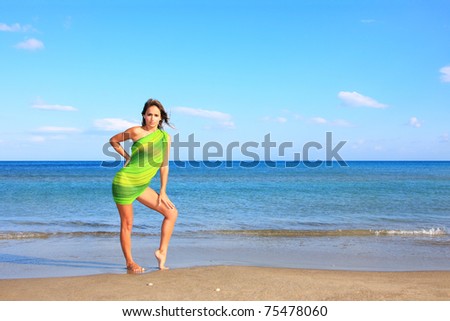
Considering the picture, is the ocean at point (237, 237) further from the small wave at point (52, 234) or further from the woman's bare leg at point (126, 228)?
the woman's bare leg at point (126, 228)

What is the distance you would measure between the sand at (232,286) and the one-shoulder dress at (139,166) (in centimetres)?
106

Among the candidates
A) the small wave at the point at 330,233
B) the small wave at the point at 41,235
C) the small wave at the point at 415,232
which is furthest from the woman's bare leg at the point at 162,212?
the small wave at the point at 415,232

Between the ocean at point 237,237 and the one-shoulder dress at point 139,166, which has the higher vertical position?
the one-shoulder dress at point 139,166

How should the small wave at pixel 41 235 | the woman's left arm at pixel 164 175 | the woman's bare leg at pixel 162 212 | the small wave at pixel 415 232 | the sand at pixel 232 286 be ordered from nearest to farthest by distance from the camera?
1. the sand at pixel 232 286
2. the woman's left arm at pixel 164 175
3. the woman's bare leg at pixel 162 212
4. the small wave at pixel 41 235
5. the small wave at pixel 415 232

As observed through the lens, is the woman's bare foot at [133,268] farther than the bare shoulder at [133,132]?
Yes

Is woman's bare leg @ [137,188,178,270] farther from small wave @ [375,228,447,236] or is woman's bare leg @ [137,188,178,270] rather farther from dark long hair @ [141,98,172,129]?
small wave @ [375,228,447,236]

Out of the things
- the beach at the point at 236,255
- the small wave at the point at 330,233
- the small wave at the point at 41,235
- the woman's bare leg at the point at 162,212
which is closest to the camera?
the beach at the point at 236,255

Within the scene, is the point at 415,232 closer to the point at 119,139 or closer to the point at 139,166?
the point at 139,166

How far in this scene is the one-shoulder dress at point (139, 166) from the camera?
600 cm

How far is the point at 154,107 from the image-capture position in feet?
19.8

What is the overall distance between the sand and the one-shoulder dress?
3.48ft

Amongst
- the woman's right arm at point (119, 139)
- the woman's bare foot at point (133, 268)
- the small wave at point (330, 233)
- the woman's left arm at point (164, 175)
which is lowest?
the small wave at point (330, 233)

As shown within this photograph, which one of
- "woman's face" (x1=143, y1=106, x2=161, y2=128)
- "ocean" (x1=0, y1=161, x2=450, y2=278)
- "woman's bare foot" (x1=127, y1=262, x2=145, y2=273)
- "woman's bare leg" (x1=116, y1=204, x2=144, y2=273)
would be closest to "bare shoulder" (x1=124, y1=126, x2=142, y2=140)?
"woman's face" (x1=143, y1=106, x2=161, y2=128)

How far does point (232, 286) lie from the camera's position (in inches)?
208
